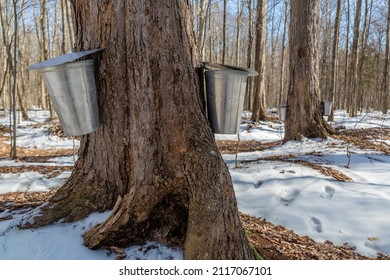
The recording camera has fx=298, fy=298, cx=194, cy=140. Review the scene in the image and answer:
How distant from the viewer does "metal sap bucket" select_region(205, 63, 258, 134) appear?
204cm

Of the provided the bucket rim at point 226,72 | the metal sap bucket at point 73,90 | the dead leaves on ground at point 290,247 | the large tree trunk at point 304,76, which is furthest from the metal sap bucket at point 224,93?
the large tree trunk at point 304,76

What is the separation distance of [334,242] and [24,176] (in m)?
4.27

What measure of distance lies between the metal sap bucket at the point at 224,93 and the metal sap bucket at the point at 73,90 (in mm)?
784

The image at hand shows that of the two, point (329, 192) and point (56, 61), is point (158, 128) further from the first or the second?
point (329, 192)

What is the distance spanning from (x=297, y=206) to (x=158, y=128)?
1775 millimetres

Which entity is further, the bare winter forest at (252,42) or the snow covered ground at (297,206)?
the bare winter forest at (252,42)

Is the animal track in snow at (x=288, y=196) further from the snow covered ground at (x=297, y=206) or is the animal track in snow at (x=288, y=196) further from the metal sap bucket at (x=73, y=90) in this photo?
the metal sap bucket at (x=73, y=90)

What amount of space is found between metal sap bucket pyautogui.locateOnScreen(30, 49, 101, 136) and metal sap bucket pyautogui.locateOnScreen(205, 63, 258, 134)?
784mm

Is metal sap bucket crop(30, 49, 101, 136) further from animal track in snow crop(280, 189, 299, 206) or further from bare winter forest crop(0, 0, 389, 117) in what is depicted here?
bare winter forest crop(0, 0, 389, 117)

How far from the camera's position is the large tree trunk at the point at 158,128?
187 cm

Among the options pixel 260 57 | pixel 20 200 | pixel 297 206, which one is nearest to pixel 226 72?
pixel 297 206

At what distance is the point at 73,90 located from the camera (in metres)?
1.84

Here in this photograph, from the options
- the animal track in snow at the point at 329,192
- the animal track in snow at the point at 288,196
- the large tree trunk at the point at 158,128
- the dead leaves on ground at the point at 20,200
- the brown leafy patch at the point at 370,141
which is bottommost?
the dead leaves on ground at the point at 20,200

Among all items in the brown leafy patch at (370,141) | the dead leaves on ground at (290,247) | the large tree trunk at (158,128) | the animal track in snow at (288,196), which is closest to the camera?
the large tree trunk at (158,128)
